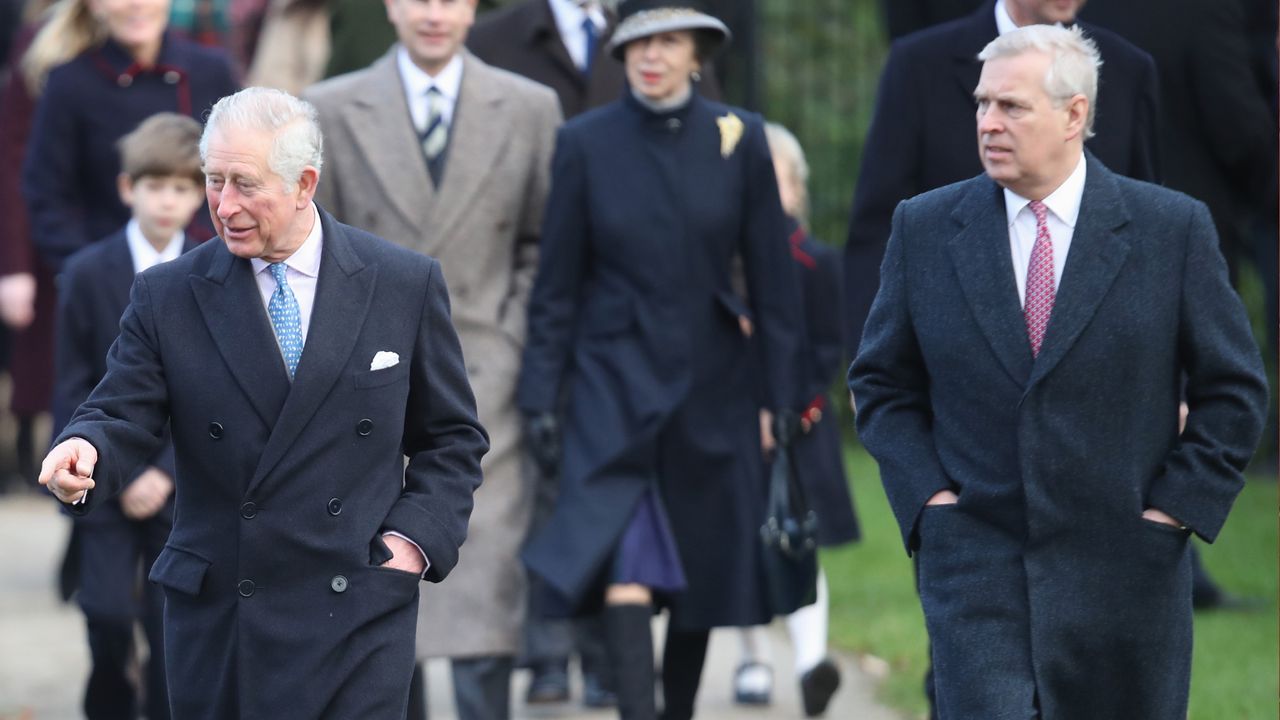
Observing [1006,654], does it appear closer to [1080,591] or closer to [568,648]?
[1080,591]

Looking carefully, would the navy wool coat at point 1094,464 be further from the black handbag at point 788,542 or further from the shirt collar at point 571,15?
the shirt collar at point 571,15

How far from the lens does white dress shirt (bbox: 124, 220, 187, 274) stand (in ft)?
23.0

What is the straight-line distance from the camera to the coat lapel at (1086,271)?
495 centimetres

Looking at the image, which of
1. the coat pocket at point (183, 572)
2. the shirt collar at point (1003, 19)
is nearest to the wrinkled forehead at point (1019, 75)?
the shirt collar at point (1003, 19)

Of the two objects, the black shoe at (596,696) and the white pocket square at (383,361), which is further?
the black shoe at (596,696)

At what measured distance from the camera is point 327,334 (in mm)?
4887

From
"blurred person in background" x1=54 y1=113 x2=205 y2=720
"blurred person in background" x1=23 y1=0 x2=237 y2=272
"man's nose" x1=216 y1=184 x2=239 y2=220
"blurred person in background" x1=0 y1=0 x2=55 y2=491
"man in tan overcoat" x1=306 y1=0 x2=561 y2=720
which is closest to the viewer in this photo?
"man's nose" x1=216 y1=184 x2=239 y2=220

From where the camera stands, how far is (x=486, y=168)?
7.39m

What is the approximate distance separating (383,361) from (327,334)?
13 cm

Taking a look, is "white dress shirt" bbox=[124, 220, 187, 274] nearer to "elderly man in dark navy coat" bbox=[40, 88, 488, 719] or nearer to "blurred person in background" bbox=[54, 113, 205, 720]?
"blurred person in background" bbox=[54, 113, 205, 720]

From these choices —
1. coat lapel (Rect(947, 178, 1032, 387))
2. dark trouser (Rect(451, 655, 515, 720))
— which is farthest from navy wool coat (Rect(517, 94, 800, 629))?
coat lapel (Rect(947, 178, 1032, 387))

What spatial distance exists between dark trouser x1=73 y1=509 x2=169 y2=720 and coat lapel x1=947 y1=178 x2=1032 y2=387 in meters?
2.77

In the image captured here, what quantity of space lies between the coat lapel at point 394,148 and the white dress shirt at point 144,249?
618mm

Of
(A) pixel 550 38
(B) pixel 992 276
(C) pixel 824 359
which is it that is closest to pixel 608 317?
(A) pixel 550 38
